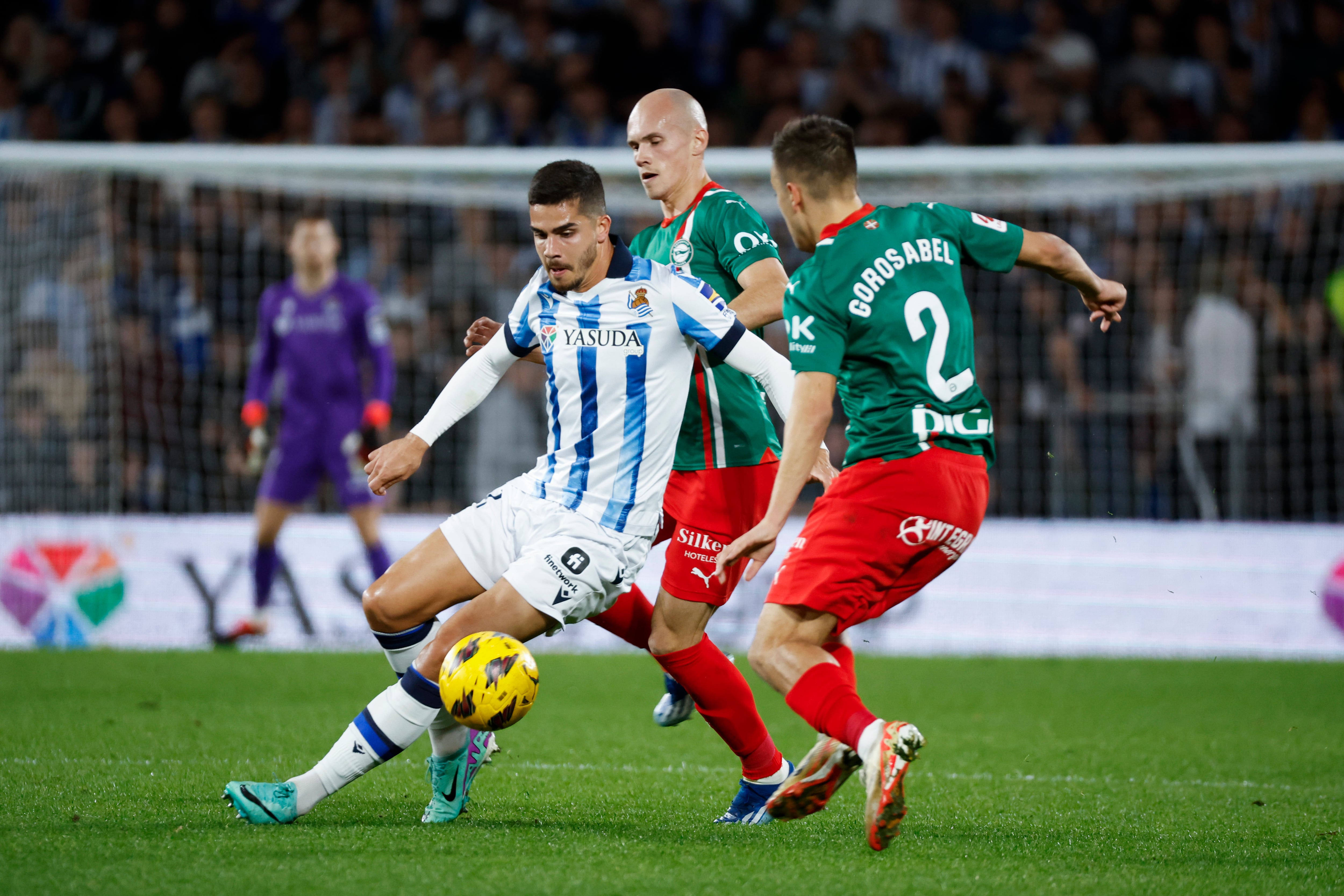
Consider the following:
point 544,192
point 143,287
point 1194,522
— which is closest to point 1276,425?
point 1194,522

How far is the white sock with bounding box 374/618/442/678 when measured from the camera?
4.39 meters

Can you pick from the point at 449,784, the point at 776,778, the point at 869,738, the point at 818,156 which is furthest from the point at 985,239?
the point at 449,784

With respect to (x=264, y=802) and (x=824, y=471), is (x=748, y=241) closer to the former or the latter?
(x=824, y=471)

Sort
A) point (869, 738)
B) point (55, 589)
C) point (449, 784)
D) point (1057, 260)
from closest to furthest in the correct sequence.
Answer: point (869, 738) → point (1057, 260) → point (449, 784) → point (55, 589)

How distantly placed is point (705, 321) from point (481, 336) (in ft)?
2.90

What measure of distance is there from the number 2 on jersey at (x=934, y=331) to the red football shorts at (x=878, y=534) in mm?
177

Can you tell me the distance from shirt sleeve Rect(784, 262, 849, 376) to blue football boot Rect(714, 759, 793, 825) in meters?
1.43

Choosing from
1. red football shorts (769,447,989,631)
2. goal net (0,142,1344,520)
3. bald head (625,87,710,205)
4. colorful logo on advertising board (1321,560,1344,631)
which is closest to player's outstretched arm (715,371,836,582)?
red football shorts (769,447,989,631)

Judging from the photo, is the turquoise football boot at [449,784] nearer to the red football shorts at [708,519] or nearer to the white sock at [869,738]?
the red football shorts at [708,519]

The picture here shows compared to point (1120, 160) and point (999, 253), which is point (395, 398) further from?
point (999, 253)

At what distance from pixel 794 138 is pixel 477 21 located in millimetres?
12694

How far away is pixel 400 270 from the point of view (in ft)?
42.5

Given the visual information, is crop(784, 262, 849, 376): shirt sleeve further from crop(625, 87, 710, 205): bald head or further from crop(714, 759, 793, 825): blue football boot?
crop(714, 759, 793, 825): blue football boot

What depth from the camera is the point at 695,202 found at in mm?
5141
